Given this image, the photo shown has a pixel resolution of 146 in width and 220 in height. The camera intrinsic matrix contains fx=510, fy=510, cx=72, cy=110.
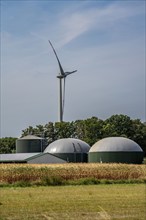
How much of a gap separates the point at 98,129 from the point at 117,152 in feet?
149

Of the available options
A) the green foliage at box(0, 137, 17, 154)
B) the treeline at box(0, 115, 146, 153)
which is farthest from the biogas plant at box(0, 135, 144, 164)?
the green foliage at box(0, 137, 17, 154)

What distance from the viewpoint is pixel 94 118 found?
410 feet

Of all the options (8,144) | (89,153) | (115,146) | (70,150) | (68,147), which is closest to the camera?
(115,146)

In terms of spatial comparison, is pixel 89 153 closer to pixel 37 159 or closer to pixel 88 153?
pixel 88 153

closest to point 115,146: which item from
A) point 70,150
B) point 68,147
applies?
point 70,150

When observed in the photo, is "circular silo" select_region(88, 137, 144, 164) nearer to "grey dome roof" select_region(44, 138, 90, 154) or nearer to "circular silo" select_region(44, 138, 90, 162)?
"circular silo" select_region(44, 138, 90, 162)

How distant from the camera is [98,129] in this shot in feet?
390

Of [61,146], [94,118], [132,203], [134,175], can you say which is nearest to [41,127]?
[94,118]

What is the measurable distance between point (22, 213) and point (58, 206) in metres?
2.78

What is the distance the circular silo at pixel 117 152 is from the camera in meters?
73.6

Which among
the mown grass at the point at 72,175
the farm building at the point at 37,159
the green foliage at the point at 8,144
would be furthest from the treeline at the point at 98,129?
the mown grass at the point at 72,175

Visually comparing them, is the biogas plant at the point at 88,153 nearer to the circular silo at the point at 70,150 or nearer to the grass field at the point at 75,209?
the circular silo at the point at 70,150

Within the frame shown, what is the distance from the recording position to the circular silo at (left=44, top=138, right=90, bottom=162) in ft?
261

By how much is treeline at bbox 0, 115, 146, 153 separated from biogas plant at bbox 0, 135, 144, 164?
36.2 m
